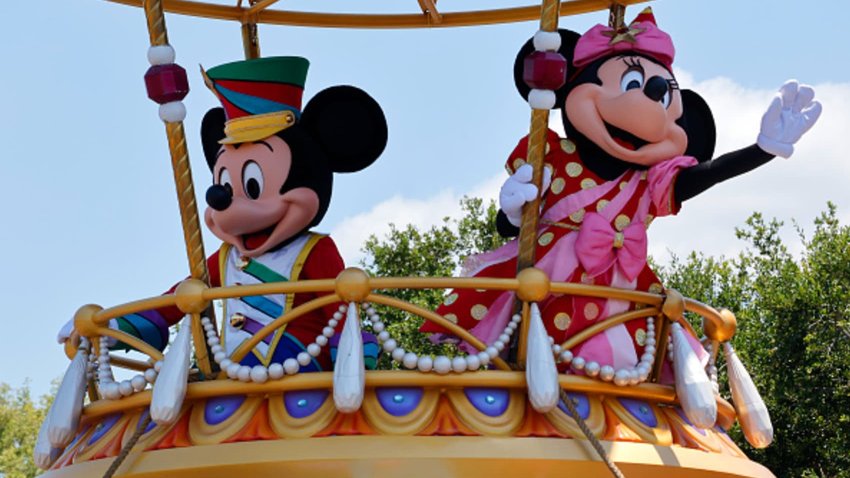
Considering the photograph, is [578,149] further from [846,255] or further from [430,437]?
[846,255]

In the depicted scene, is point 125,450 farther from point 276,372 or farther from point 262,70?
point 262,70

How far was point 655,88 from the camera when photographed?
5.59 m

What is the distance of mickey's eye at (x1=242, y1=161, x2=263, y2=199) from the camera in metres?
5.77

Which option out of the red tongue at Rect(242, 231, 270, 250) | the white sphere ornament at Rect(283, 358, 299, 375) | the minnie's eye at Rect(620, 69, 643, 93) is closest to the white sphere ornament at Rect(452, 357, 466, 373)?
the white sphere ornament at Rect(283, 358, 299, 375)

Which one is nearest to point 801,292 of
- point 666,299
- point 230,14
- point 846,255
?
point 846,255

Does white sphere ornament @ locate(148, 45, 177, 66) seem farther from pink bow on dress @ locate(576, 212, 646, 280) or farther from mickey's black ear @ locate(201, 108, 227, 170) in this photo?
pink bow on dress @ locate(576, 212, 646, 280)

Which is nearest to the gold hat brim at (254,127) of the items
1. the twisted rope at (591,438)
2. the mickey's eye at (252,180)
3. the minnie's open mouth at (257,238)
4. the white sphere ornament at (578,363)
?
the mickey's eye at (252,180)

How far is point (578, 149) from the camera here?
580 centimetres

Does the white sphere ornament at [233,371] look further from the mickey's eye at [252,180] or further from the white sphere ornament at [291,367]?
the mickey's eye at [252,180]

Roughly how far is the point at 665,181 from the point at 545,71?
3.05 ft

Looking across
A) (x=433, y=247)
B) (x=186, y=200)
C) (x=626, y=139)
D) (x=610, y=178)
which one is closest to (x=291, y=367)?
(x=186, y=200)

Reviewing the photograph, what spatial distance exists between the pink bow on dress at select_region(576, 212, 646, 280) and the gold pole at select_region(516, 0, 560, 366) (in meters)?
0.44

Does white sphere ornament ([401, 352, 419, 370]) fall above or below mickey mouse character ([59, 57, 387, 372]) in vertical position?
below

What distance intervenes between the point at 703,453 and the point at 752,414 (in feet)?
1.31
